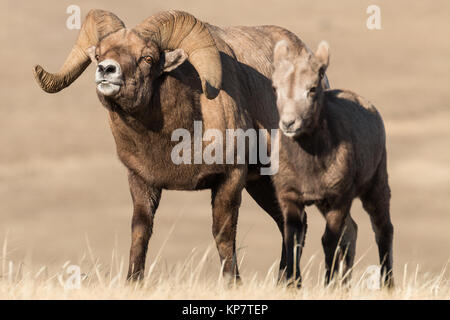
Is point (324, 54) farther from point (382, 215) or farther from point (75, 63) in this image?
point (75, 63)

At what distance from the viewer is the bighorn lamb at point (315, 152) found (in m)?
12.4

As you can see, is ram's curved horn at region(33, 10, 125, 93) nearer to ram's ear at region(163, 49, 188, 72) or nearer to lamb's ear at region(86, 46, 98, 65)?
lamb's ear at region(86, 46, 98, 65)

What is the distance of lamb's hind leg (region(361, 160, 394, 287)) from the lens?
570 inches

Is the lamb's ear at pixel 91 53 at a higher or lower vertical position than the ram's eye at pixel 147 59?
higher

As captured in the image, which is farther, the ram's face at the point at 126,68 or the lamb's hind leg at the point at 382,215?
the lamb's hind leg at the point at 382,215

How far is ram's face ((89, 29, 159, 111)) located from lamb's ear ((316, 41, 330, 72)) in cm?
218

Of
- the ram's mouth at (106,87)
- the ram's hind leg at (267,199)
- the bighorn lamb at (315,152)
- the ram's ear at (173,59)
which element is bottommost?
the ram's hind leg at (267,199)

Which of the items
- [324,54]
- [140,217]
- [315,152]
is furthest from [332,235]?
[140,217]

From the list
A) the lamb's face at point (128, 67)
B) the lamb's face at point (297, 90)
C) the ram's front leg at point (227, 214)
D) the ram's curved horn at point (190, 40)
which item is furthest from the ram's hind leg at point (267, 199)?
the lamb's face at point (297, 90)

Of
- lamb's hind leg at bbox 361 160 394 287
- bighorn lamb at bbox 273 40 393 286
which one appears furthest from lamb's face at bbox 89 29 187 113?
lamb's hind leg at bbox 361 160 394 287

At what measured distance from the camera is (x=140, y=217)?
47.9ft

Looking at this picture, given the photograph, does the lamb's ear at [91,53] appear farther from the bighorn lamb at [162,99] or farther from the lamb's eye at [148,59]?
the lamb's eye at [148,59]

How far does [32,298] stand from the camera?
38.6 feet

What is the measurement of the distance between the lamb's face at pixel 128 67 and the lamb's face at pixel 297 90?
1.73 m
